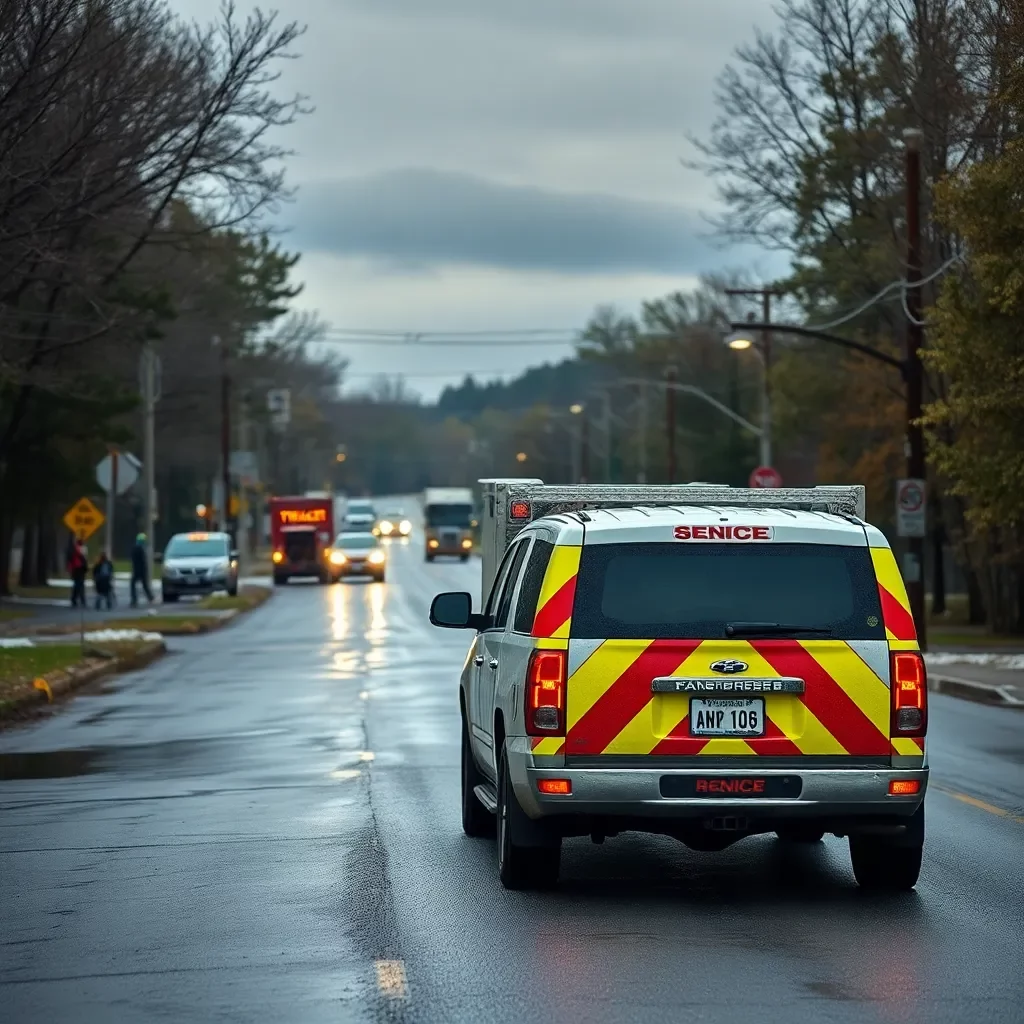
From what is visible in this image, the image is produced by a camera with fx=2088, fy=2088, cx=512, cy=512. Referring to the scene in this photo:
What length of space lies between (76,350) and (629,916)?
38.7 m

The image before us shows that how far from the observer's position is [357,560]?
237ft

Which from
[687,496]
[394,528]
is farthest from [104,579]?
[394,528]

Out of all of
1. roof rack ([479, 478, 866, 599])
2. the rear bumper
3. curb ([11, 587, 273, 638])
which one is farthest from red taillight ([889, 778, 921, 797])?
curb ([11, 587, 273, 638])

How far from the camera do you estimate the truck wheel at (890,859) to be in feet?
33.6

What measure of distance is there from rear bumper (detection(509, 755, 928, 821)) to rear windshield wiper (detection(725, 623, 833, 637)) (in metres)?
0.62

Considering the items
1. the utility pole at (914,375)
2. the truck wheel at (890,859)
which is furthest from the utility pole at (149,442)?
the truck wheel at (890,859)

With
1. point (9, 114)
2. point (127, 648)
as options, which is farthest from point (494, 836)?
point (127, 648)

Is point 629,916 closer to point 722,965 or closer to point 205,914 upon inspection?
point 722,965

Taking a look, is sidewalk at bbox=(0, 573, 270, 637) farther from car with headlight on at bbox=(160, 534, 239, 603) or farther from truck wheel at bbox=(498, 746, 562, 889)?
truck wheel at bbox=(498, 746, 562, 889)

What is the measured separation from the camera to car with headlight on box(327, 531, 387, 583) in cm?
7212

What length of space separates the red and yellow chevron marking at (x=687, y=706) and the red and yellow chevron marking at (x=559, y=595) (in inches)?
9.4

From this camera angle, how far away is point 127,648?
33.7 metres

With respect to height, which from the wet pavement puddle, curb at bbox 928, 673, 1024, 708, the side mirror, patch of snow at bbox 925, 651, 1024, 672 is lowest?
patch of snow at bbox 925, 651, 1024, 672

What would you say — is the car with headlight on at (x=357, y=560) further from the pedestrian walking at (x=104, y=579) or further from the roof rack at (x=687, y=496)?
the roof rack at (x=687, y=496)
